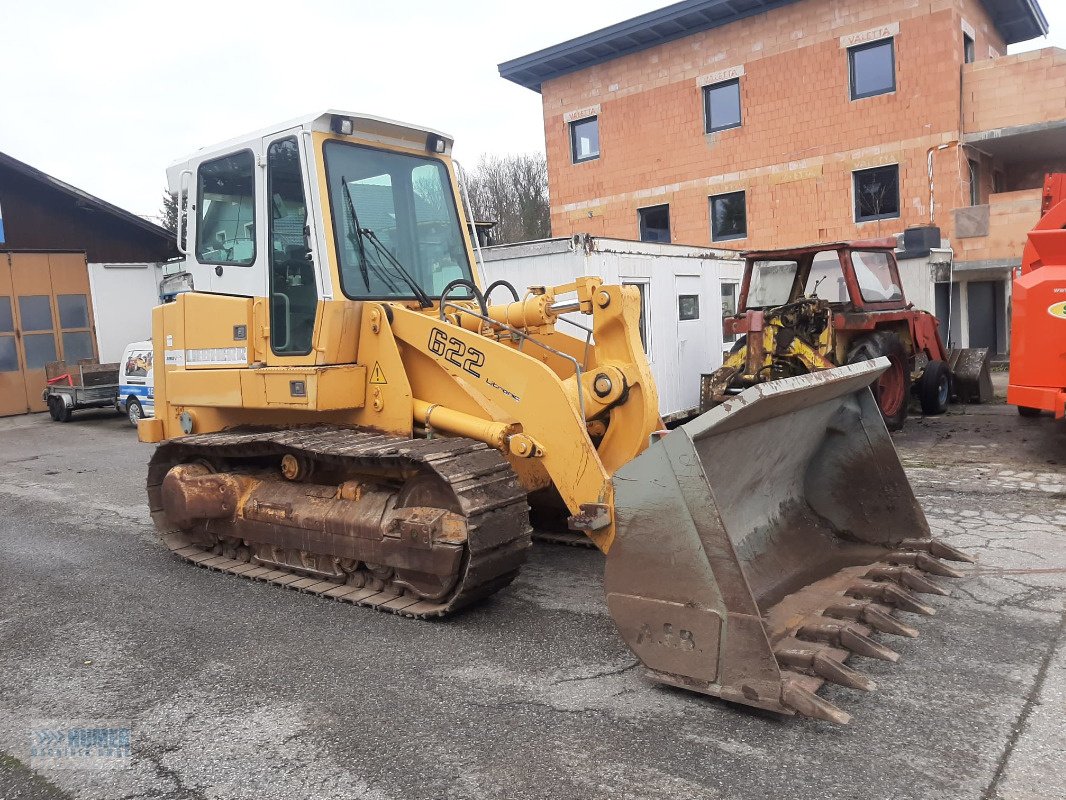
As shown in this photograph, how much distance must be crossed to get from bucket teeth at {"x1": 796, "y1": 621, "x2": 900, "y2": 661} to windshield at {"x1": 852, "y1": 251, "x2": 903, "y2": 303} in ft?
24.5

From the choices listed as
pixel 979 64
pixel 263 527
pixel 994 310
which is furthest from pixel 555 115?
pixel 263 527

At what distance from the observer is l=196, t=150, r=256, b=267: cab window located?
18.0 ft

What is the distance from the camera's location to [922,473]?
773 centimetres

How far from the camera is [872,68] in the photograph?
17.7 metres

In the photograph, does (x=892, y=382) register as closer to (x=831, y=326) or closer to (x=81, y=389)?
(x=831, y=326)

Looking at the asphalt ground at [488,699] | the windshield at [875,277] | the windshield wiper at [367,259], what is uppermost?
the windshield wiper at [367,259]

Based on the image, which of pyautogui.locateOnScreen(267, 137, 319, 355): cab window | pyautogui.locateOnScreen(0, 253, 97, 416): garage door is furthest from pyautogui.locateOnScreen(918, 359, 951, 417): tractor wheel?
pyautogui.locateOnScreen(0, 253, 97, 416): garage door

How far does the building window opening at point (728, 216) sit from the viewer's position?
1991cm

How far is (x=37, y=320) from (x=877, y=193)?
1718 centimetres

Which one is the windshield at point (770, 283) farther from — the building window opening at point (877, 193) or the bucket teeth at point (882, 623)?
the building window opening at point (877, 193)

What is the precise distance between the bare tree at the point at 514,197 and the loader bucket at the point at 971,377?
24965mm

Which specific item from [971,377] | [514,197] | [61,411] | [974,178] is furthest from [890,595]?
[514,197]

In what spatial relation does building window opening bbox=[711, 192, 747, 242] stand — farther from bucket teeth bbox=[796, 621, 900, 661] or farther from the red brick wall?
bucket teeth bbox=[796, 621, 900, 661]

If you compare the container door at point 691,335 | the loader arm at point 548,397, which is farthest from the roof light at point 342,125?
the container door at point 691,335
